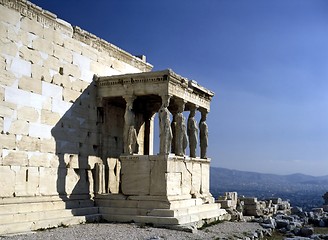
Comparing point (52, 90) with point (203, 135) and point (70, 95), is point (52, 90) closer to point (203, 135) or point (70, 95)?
point (70, 95)

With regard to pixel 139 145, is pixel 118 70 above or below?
above

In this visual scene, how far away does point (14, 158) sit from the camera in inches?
516

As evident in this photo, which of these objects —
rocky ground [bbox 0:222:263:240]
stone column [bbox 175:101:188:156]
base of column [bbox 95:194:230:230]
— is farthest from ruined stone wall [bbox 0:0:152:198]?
stone column [bbox 175:101:188:156]

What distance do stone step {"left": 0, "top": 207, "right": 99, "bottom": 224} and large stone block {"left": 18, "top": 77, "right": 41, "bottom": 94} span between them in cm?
338

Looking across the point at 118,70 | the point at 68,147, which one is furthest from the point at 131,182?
the point at 118,70

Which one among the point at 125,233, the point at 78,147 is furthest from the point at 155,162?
the point at 125,233

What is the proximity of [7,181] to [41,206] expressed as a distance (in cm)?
138

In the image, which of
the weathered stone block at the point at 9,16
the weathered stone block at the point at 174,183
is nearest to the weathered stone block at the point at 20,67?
the weathered stone block at the point at 9,16

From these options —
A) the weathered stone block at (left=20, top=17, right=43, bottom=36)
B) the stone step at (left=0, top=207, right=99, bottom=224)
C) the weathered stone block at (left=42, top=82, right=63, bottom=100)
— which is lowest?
the stone step at (left=0, top=207, right=99, bottom=224)

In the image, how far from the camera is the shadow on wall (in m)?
15.0

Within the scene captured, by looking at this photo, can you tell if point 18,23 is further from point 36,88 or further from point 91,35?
point 91,35

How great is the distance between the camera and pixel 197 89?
1803 centimetres

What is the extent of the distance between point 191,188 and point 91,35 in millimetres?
6184

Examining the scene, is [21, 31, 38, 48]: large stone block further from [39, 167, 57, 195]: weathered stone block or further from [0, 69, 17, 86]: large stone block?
[39, 167, 57, 195]: weathered stone block
